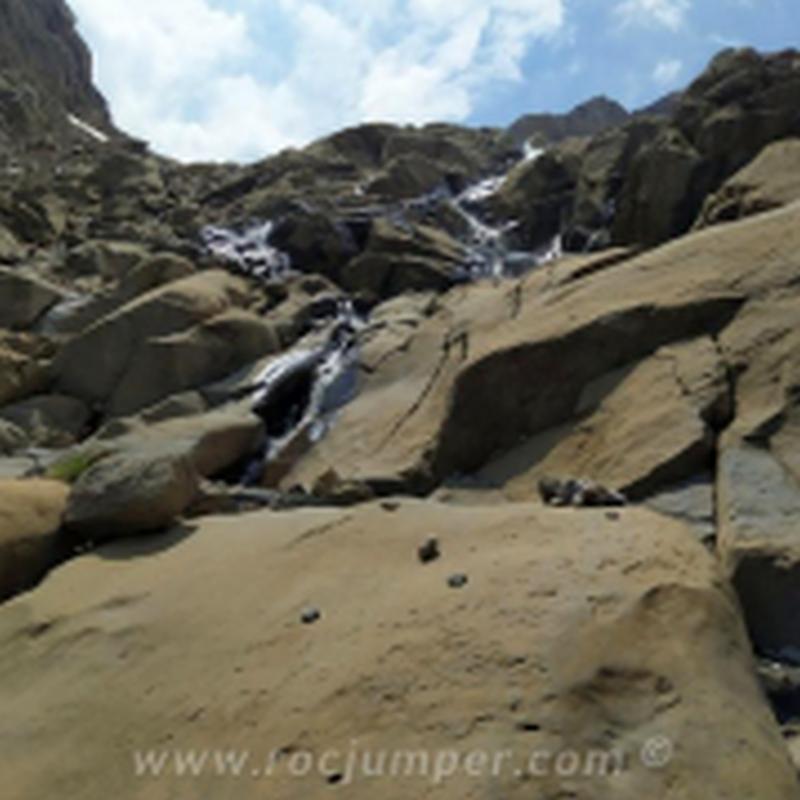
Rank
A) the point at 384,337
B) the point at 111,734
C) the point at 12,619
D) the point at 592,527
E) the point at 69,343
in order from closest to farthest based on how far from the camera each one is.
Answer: the point at 111,734 → the point at 592,527 → the point at 12,619 → the point at 384,337 → the point at 69,343

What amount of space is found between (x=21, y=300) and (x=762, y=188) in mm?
17081

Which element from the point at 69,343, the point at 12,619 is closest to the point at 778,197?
the point at 12,619

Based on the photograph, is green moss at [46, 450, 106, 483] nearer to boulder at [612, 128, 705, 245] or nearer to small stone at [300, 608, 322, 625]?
small stone at [300, 608, 322, 625]

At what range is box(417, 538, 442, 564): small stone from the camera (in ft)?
18.4

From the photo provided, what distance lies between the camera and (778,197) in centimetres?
1384

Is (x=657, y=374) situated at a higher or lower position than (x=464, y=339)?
lower

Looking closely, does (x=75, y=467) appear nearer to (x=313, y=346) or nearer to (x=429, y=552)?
(x=429, y=552)

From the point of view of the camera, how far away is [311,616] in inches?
203

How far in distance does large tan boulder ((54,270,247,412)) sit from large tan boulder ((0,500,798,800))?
474 inches

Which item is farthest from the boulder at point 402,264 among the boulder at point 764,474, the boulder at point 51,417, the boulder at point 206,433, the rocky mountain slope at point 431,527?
the boulder at point 764,474

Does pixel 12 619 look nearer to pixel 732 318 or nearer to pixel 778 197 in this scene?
pixel 732 318

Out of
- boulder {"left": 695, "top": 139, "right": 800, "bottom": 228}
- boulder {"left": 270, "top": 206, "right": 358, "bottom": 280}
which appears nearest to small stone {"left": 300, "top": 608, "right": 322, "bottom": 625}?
boulder {"left": 695, "top": 139, "right": 800, "bottom": 228}

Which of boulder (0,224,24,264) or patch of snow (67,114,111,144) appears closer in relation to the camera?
boulder (0,224,24,264)

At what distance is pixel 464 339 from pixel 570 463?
15.8ft
